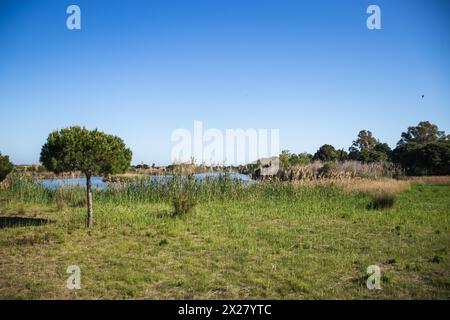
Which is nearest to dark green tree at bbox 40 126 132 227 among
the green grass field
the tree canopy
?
the tree canopy

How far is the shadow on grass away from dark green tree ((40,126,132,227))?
2.25 m

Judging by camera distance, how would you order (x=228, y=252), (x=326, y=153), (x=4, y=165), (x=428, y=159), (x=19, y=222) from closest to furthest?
(x=228, y=252) < (x=19, y=222) < (x=4, y=165) < (x=428, y=159) < (x=326, y=153)

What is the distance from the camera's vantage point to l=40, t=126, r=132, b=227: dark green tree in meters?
9.50

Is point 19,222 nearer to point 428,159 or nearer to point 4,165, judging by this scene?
point 4,165

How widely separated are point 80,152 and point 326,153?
53.9 meters

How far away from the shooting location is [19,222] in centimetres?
1131

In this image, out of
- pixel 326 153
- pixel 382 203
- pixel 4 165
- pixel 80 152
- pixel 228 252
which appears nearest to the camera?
pixel 228 252

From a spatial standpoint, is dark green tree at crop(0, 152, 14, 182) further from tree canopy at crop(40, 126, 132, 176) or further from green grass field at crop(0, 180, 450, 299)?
tree canopy at crop(40, 126, 132, 176)

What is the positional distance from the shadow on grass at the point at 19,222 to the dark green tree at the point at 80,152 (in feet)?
7.38

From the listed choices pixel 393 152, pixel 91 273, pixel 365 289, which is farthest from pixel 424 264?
pixel 393 152

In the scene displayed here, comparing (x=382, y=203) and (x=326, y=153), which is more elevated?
(x=326, y=153)

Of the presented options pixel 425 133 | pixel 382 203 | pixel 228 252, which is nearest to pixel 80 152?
pixel 228 252

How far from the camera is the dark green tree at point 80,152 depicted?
9500 millimetres

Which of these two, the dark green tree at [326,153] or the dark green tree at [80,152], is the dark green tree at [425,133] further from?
the dark green tree at [80,152]
